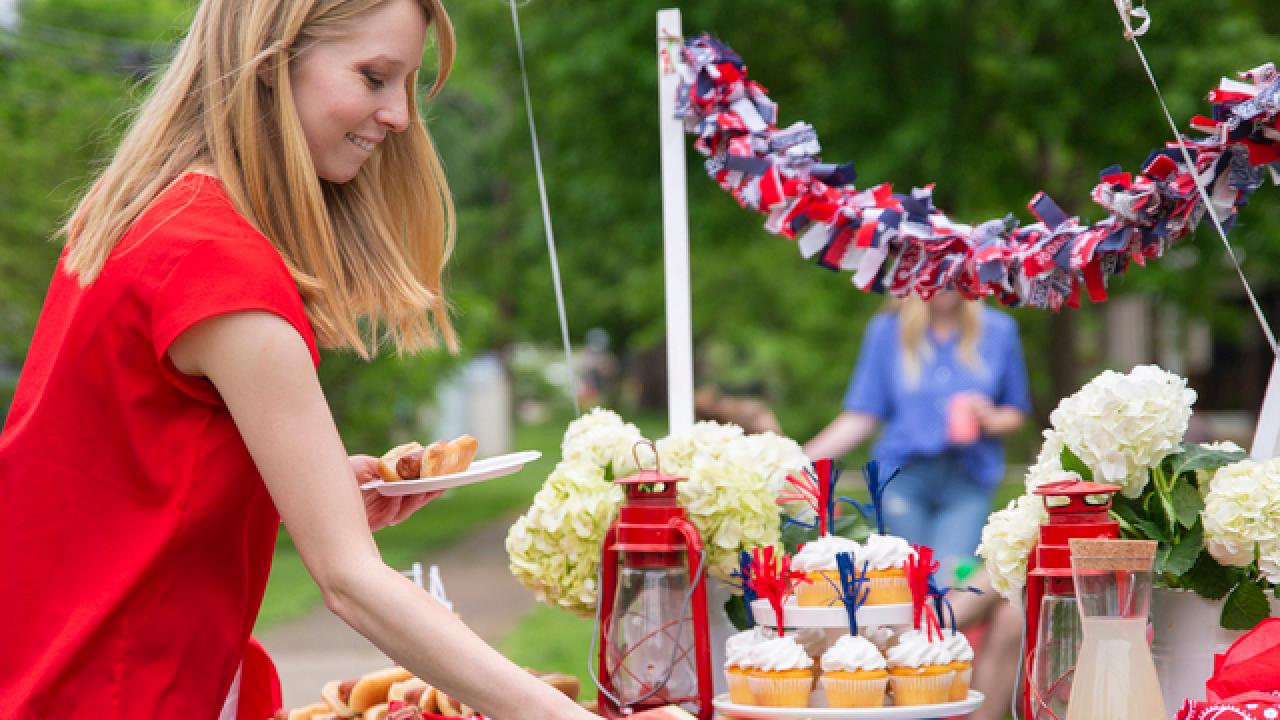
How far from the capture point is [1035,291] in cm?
220

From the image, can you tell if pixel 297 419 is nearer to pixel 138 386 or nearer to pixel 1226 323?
pixel 138 386

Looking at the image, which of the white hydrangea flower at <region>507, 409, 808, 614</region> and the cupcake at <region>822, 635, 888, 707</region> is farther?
the white hydrangea flower at <region>507, 409, 808, 614</region>

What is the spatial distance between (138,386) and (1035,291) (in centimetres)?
136

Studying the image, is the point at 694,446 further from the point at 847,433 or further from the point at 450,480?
the point at 847,433

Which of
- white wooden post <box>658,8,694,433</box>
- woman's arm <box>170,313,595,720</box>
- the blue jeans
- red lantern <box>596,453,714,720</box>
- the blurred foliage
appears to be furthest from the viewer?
the blurred foliage

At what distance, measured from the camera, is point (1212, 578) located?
1.83 metres

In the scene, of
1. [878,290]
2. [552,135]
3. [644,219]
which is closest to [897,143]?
[644,219]

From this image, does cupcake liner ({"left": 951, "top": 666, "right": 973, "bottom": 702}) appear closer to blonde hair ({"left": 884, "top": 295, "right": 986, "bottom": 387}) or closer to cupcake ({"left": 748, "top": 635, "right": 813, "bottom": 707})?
cupcake ({"left": 748, "top": 635, "right": 813, "bottom": 707})

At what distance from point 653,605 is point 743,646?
6.5 inches

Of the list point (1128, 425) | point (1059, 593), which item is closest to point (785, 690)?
point (1059, 593)

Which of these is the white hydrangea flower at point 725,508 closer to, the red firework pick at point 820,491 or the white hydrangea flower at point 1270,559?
the red firework pick at point 820,491

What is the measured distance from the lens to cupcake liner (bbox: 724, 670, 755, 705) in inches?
71.0

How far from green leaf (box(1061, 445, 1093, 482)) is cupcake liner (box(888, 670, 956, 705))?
34 cm

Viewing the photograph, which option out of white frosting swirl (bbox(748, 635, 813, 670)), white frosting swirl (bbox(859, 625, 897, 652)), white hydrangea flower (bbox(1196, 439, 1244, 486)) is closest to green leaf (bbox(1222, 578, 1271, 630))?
white hydrangea flower (bbox(1196, 439, 1244, 486))
